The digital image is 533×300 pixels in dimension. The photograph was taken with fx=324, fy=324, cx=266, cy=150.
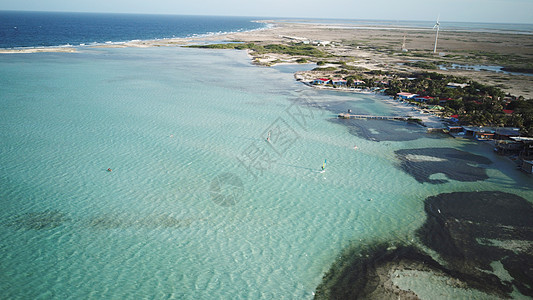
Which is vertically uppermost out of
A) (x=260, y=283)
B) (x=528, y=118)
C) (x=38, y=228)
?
(x=528, y=118)

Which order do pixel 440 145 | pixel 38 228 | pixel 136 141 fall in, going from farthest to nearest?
pixel 440 145, pixel 136 141, pixel 38 228

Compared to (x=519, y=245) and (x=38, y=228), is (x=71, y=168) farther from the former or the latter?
(x=519, y=245)

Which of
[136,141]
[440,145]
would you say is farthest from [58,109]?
[440,145]

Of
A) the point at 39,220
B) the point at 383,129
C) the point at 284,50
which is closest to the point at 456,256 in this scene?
the point at 383,129

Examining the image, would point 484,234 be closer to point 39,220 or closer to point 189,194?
point 189,194

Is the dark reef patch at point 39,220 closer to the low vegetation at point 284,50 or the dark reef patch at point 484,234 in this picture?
the dark reef patch at point 484,234

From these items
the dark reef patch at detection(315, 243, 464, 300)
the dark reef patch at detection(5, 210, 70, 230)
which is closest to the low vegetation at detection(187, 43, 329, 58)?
the dark reef patch at detection(315, 243, 464, 300)

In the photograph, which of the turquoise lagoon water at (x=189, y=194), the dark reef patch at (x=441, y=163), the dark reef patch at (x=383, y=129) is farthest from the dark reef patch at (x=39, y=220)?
the dark reef patch at (x=383, y=129)
